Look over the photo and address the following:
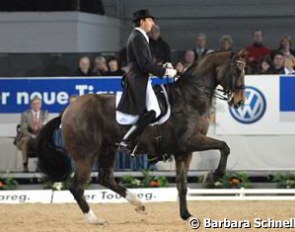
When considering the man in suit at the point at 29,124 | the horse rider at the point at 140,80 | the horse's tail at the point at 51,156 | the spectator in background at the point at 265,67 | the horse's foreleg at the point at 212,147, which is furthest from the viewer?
the spectator in background at the point at 265,67

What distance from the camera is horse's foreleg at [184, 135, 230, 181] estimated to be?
12.0 metres

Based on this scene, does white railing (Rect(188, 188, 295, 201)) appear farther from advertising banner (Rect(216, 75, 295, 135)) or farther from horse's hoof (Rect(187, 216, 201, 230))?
horse's hoof (Rect(187, 216, 201, 230))

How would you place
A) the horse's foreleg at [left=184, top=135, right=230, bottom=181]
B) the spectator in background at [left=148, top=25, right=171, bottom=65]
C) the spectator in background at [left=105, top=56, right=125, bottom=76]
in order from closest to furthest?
the horse's foreleg at [left=184, top=135, right=230, bottom=181]
the spectator in background at [left=105, top=56, right=125, bottom=76]
the spectator in background at [left=148, top=25, right=171, bottom=65]

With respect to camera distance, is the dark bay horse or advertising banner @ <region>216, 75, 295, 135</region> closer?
the dark bay horse

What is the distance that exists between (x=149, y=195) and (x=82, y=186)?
3940 millimetres

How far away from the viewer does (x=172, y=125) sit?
12305 mm

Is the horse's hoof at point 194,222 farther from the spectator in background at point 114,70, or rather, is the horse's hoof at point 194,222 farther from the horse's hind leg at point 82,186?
the spectator in background at point 114,70

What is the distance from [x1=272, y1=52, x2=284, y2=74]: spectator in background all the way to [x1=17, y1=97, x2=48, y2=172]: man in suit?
3777 mm

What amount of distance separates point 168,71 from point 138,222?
180cm

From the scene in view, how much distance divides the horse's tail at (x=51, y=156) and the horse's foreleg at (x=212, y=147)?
1.69 metres

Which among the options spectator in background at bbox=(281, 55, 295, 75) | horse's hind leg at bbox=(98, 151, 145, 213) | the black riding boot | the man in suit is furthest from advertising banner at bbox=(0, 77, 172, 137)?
the black riding boot

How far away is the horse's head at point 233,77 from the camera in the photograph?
40.8 ft

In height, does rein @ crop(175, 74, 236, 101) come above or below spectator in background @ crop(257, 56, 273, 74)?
above

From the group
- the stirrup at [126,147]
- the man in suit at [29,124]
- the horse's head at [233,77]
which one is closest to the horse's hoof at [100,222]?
the stirrup at [126,147]
